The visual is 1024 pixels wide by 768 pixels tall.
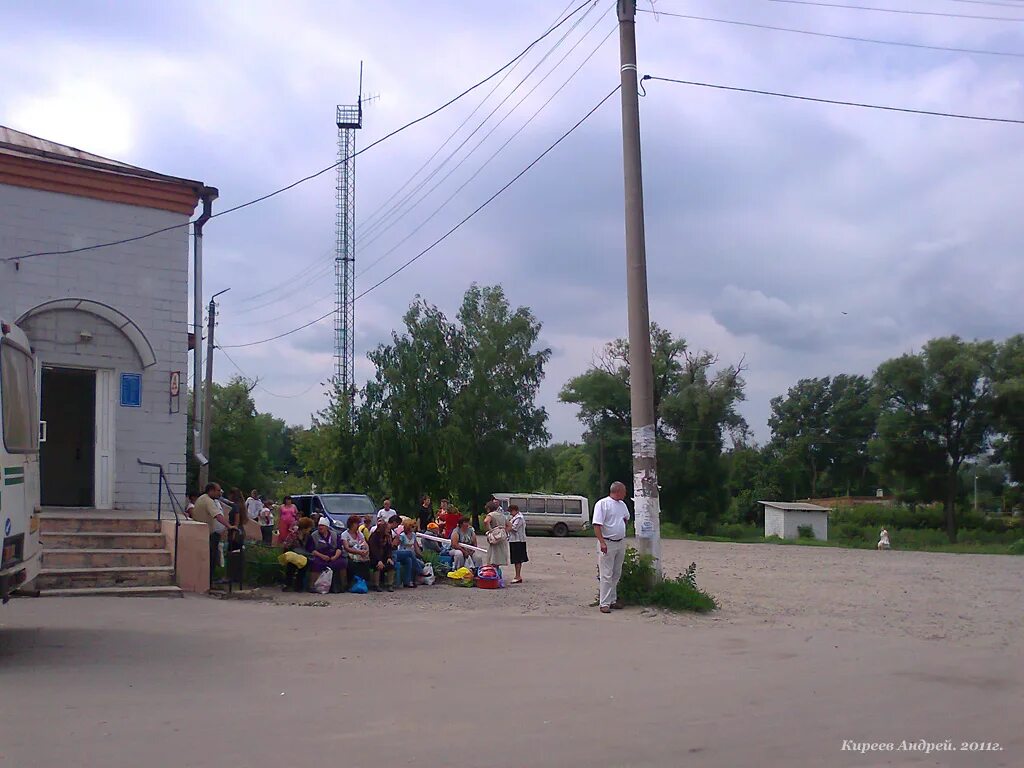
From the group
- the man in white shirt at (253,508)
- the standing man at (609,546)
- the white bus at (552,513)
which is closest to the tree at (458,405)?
the white bus at (552,513)

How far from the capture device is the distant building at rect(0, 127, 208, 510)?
1641cm

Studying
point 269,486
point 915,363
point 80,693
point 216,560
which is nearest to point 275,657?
point 80,693

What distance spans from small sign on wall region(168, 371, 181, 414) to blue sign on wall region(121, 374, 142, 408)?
51 cm

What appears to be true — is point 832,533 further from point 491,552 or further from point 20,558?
point 20,558

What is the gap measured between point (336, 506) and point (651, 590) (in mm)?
16671

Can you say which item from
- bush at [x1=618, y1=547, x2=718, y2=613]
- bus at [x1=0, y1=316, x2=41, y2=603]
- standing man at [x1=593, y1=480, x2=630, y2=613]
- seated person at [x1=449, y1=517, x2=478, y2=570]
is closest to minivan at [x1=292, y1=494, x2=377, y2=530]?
seated person at [x1=449, y1=517, x2=478, y2=570]

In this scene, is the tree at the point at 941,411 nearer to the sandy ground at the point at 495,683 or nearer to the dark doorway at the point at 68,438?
the sandy ground at the point at 495,683

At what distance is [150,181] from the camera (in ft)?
57.5

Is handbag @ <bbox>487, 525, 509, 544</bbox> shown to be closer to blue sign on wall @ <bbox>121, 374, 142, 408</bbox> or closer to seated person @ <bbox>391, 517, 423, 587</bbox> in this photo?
seated person @ <bbox>391, 517, 423, 587</bbox>

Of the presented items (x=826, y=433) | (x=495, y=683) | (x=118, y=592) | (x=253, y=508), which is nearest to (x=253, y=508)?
(x=253, y=508)

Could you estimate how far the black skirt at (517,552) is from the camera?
18.6 metres

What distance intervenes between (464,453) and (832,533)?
2253cm

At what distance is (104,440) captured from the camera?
16.8 metres

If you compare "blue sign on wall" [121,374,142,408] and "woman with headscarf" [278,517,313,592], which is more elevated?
"blue sign on wall" [121,374,142,408]
